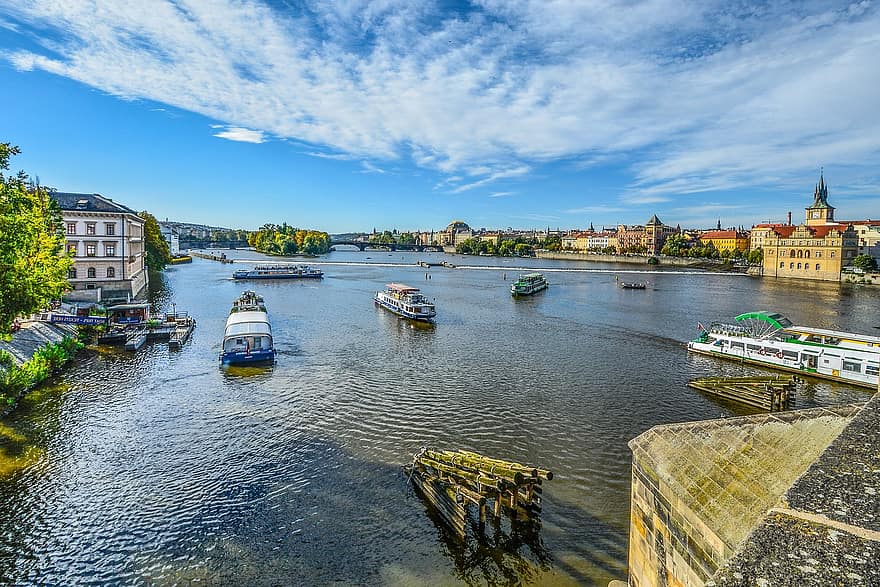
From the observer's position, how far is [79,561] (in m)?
12.3

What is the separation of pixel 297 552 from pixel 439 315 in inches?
1507

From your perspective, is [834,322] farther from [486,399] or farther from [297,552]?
[297,552]

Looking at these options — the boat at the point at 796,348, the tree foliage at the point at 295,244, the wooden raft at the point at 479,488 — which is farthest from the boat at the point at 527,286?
the tree foliage at the point at 295,244

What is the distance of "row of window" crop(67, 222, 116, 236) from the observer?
4639 cm

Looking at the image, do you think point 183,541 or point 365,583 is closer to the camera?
point 365,583

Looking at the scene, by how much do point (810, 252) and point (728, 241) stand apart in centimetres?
8043

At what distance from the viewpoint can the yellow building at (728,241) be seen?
174 m

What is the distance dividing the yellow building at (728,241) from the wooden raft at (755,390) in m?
163

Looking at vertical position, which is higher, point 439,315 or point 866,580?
point 866,580

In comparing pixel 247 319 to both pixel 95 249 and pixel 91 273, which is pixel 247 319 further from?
pixel 95 249

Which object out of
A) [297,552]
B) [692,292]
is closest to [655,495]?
[297,552]

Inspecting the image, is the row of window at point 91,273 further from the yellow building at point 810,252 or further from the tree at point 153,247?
the yellow building at point 810,252

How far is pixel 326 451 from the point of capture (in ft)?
60.0

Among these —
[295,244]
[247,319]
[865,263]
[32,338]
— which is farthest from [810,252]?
[295,244]
